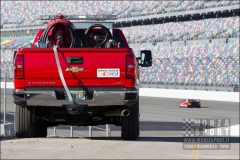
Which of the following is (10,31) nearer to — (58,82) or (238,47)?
(238,47)

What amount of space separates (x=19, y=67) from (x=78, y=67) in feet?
2.83

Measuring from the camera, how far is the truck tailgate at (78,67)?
875cm

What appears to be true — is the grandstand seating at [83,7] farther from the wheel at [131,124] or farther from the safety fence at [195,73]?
the wheel at [131,124]

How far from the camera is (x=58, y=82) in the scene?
8812mm

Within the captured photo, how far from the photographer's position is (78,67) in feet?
28.9

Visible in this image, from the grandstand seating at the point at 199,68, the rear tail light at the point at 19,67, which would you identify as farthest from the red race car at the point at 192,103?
the rear tail light at the point at 19,67

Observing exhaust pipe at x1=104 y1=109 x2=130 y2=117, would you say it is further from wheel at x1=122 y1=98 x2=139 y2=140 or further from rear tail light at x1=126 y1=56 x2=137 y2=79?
rear tail light at x1=126 y1=56 x2=137 y2=79

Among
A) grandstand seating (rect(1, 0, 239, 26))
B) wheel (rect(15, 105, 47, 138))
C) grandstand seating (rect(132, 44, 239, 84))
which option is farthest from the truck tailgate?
grandstand seating (rect(1, 0, 239, 26))

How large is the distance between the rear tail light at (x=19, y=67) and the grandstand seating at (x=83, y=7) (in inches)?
2079

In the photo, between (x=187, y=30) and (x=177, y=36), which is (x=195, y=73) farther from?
(x=187, y=30)

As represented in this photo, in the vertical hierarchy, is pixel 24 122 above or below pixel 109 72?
below

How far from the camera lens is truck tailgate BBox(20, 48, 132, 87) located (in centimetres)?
875

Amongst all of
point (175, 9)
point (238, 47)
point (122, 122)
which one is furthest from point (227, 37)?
point (122, 122)

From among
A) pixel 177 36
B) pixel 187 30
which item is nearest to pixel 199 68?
pixel 177 36
